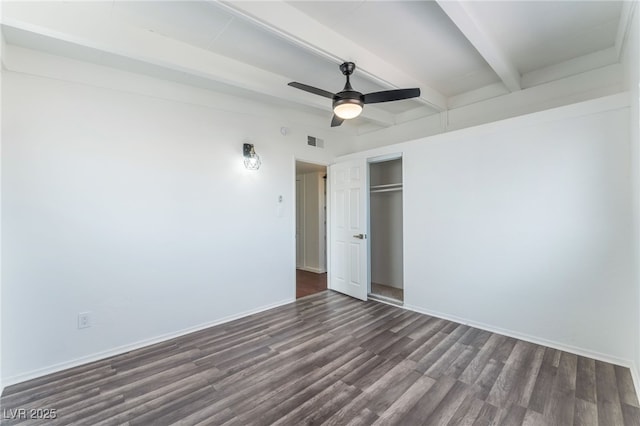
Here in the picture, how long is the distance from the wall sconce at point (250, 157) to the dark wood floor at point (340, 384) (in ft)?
7.22

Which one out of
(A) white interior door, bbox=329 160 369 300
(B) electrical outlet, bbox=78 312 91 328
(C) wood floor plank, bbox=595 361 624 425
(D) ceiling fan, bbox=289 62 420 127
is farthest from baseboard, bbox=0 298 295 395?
(C) wood floor plank, bbox=595 361 624 425

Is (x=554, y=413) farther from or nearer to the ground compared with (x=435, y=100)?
nearer to the ground

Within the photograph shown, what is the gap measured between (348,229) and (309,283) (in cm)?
160

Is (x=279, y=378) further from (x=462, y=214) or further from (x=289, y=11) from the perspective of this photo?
(x=289, y=11)

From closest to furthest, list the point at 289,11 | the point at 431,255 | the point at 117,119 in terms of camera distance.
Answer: the point at 289,11 < the point at 117,119 < the point at 431,255

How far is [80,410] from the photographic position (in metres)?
1.99

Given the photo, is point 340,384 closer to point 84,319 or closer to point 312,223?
point 84,319

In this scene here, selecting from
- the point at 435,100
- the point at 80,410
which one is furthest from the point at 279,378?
the point at 435,100

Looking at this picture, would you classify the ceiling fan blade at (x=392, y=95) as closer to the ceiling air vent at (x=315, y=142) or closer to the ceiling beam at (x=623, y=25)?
the ceiling beam at (x=623, y=25)

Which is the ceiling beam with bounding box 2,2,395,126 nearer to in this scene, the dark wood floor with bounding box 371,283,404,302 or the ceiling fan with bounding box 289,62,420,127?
the ceiling fan with bounding box 289,62,420,127

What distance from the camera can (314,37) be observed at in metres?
2.47

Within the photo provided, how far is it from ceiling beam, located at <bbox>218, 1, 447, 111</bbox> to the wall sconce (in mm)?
1643

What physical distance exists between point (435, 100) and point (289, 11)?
258cm

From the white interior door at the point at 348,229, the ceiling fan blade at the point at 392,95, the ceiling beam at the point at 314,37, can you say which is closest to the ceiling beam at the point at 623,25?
the ceiling fan blade at the point at 392,95
